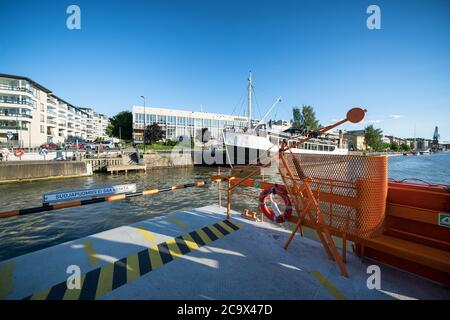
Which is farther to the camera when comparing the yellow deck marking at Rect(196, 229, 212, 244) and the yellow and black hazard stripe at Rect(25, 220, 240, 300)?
the yellow deck marking at Rect(196, 229, 212, 244)

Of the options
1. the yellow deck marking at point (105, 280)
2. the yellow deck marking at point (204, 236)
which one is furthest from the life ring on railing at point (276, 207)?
the yellow deck marking at point (105, 280)

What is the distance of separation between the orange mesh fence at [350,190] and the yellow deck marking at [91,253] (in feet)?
14.4

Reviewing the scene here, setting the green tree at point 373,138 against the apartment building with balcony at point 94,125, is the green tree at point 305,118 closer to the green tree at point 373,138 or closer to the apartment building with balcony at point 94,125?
the green tree at point 373,138

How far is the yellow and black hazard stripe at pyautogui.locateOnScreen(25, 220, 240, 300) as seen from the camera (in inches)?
123

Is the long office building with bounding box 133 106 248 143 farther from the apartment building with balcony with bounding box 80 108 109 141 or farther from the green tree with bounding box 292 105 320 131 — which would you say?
Result: the apartment building with balcony with bounding box 80 108 109 141

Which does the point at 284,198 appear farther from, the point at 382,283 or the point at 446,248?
the point at 446,248

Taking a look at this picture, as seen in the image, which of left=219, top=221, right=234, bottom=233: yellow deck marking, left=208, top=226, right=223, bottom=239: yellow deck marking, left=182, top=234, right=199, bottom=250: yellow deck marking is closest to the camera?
left=182, top=234, right=199, bottom=250: yellow deck marking

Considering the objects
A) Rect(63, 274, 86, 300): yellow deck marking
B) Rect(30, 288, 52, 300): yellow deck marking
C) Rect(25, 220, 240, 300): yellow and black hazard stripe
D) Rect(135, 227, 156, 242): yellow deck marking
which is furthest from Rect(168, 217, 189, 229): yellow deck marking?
Rect(30, 288, 52, 300): yellow deck marking

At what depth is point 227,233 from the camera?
5.48 m

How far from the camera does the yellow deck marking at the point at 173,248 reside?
4354 mm

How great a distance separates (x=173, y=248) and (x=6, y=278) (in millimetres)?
2849

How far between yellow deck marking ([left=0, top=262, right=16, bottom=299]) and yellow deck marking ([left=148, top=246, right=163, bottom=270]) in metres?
2.16
